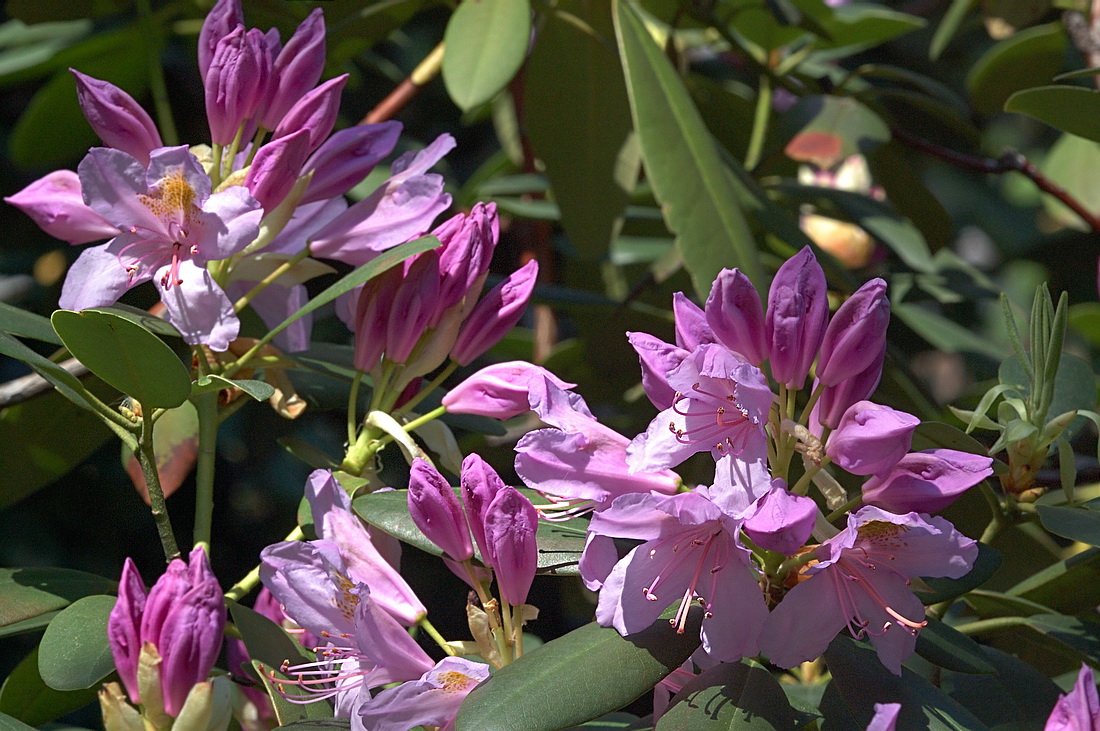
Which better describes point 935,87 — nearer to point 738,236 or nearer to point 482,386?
point 738,236

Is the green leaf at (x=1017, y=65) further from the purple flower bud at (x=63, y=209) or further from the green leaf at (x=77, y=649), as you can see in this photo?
the green leaf at (x=77, y=649)

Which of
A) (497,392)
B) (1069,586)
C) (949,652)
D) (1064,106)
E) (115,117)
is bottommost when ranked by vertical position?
(1069,586)

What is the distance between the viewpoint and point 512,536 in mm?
700

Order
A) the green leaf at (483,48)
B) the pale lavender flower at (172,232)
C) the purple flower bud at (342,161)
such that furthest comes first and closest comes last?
the green leaf at (483,48)
the purple flower bud at (342,161)
the pale lavender flower at (172,232)

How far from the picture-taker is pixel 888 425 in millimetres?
647

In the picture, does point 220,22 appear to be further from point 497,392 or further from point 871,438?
point 871,438

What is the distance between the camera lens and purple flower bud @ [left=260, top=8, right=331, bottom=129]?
89 centimetres

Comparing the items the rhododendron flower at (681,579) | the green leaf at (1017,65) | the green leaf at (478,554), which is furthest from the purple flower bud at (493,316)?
the green leaf at (1017,65)

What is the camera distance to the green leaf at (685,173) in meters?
1.03

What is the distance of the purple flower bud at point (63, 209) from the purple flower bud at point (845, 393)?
22.5 inches

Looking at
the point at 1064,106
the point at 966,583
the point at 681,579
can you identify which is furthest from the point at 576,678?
the point at 1064,106

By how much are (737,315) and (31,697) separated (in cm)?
71

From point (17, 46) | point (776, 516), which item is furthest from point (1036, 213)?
point (776, 516)

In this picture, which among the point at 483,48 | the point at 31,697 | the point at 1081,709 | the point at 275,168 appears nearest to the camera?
the point at 1081,709
